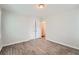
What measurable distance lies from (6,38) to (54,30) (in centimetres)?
50

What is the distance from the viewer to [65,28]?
2.57 feet

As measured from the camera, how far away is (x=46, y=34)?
2.79ft

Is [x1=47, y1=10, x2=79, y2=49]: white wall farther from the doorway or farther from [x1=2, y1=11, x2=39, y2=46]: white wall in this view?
[x1=2, y1=11, x2=39, y2=46]: white wall

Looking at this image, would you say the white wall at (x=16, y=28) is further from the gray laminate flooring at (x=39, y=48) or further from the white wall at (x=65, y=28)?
the white wall at (x=65, y=28)

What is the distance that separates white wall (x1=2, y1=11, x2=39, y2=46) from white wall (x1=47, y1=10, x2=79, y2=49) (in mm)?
216

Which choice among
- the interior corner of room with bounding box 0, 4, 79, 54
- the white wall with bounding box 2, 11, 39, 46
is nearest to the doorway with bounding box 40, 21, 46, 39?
the interior corner of room with bounding box 0, 4, 79, 54

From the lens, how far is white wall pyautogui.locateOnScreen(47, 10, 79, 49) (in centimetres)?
71

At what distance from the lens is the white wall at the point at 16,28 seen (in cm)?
68
